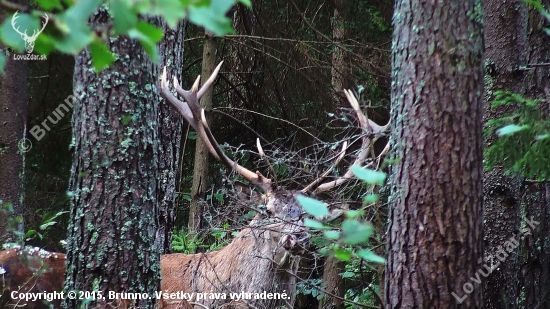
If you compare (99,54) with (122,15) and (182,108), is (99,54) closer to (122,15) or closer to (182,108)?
(122,15)

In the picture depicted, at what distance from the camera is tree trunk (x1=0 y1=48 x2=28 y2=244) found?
238 inches

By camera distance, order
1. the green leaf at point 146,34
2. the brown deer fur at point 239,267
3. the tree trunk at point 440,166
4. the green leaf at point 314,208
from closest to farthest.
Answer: the green leaf at point 146,34
the green leaf at point 314,208
the tree trunk at point 440,166
the brown deer fur at point 239,267

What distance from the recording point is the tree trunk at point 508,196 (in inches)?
169

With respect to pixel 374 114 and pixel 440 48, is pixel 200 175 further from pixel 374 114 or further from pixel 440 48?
pixel 440 48

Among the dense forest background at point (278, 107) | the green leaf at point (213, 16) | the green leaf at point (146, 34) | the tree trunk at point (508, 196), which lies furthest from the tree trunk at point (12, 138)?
the green leaf at point (213, 16)

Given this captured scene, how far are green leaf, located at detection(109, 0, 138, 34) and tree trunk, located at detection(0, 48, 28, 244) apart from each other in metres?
5.39

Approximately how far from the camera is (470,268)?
266cm

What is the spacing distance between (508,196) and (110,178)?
2.80m

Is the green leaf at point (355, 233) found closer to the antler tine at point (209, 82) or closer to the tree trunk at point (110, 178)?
the tree trunk at point (110, 178)

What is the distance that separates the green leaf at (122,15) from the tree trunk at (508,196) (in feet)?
12.2

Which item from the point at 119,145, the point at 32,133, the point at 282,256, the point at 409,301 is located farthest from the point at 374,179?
the point at 32,133

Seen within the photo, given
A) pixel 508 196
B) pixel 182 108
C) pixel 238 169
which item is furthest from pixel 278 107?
pixel 508 196

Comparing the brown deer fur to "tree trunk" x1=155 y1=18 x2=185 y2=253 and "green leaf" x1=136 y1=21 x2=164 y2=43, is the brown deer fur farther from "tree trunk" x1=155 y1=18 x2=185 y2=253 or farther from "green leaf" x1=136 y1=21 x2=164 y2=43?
"green leaf" x1=136 y1=21 x2=164 y2=43

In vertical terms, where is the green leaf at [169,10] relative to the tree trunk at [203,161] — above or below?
below
